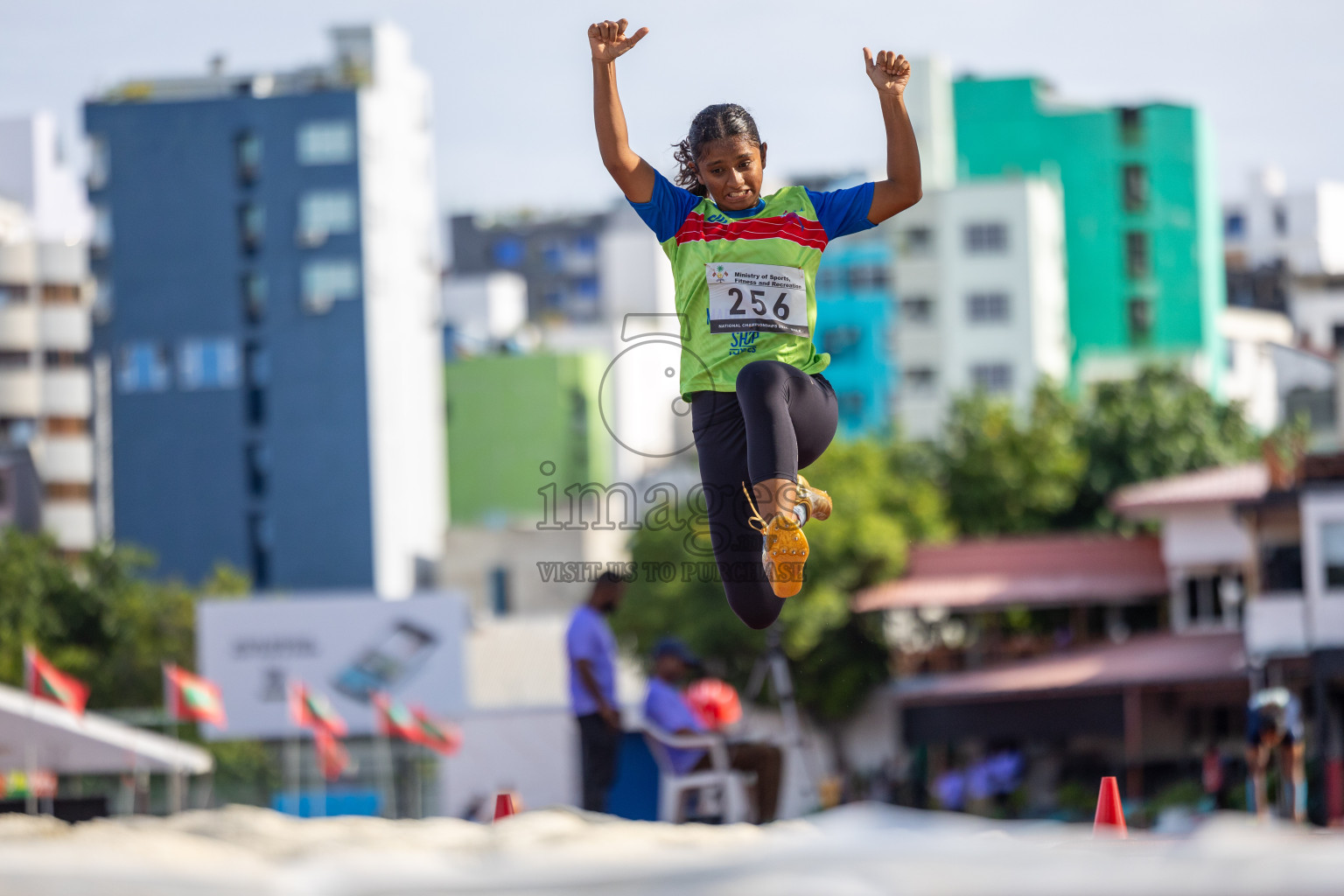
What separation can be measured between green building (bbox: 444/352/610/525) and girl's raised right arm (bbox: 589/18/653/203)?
58.7 meters

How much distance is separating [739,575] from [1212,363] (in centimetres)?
6236

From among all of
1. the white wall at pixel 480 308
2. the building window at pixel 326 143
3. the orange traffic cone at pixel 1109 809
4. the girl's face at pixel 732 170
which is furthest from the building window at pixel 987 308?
the orange traffic cone at pixel 1109 809

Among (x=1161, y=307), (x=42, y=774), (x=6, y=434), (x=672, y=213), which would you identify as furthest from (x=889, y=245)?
(x=672, y=213)

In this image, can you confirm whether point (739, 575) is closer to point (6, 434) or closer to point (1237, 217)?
point (6, 434)

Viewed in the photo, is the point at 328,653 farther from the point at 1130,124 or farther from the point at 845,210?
the point at 1130,124

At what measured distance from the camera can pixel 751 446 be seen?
22.7 ft

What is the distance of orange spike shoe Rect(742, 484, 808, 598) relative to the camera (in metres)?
6.81

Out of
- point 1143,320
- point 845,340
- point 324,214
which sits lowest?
point 845,340

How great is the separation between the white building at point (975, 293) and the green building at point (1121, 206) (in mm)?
2480

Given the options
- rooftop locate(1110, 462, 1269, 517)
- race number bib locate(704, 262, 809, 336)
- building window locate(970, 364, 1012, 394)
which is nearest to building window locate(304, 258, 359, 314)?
building window locate(970, 364, 1012, 394)

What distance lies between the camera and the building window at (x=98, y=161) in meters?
58.9

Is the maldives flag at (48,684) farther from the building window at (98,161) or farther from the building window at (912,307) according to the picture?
the building window at (912,307)

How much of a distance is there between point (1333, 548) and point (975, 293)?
119 ft

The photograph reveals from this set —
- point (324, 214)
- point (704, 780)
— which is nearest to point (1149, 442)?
point (324, 214)
